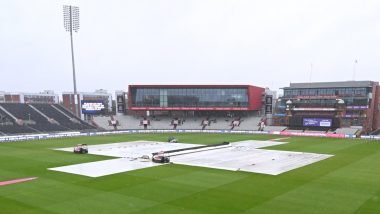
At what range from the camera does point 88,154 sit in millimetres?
42281

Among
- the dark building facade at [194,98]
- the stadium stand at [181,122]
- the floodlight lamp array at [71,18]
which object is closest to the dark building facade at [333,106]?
the stadium stand at [181,122]

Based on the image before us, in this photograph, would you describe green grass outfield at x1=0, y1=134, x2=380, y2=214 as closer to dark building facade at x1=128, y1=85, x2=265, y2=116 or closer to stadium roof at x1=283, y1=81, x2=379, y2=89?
stadium roof at x1=283, y1=81, x2=379, y2=89

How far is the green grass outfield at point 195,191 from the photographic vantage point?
763 inches

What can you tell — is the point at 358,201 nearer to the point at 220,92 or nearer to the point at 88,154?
the point at 88,154

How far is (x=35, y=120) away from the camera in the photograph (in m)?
83.7

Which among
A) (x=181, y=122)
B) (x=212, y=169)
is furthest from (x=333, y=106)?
(x=212, y=169)

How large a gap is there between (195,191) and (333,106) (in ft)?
222

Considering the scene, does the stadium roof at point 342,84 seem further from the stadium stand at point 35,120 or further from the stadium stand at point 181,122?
the stadium stand at point 35,120

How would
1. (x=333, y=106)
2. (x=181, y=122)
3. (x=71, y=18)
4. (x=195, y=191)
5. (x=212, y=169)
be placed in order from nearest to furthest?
(x=195, y=191) → (x=212, y=169) → (x=333, y=106) → (x=71, y=18) → (x=181, y=122)

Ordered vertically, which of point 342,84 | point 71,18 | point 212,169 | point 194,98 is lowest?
point 212,169

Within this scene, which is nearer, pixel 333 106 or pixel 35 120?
pixel 333 106

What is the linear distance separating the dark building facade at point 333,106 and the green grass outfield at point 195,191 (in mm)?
45711

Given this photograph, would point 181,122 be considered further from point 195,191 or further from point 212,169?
point 195,191

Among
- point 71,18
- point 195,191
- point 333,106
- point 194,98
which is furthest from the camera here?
point 194,98
